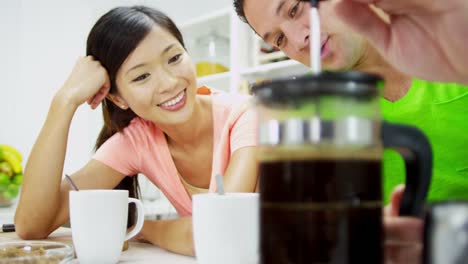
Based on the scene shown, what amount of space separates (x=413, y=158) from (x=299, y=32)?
91 centimetres

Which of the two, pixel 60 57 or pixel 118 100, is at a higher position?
pixel 60 57

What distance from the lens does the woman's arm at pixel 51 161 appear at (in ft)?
3.95

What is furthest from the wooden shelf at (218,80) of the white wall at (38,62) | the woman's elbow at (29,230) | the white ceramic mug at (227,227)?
the white ceramic mug at (227,227)

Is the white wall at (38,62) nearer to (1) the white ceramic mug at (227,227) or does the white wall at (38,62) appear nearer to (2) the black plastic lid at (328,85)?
(1) the white ceramic mug at (227,227)

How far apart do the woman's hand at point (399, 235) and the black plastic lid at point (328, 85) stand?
10 centimetres

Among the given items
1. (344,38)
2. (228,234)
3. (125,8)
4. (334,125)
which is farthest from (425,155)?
(125,8)

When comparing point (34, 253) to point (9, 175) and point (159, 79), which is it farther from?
point (9, 175)

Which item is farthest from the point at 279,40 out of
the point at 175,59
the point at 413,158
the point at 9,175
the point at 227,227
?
the point at 9,175

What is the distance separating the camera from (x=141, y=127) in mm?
1494

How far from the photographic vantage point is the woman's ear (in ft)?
4.73

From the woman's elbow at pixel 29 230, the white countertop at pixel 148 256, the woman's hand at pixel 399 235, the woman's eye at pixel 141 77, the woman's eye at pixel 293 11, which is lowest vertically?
the woman's elbow at pixel 29 230

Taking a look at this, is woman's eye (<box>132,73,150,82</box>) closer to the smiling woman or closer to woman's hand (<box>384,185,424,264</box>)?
the smiling woman

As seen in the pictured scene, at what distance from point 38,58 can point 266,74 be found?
1.62 m

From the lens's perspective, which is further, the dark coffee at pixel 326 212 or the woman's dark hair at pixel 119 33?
→ the woman's dark hair at pixel 119 33
